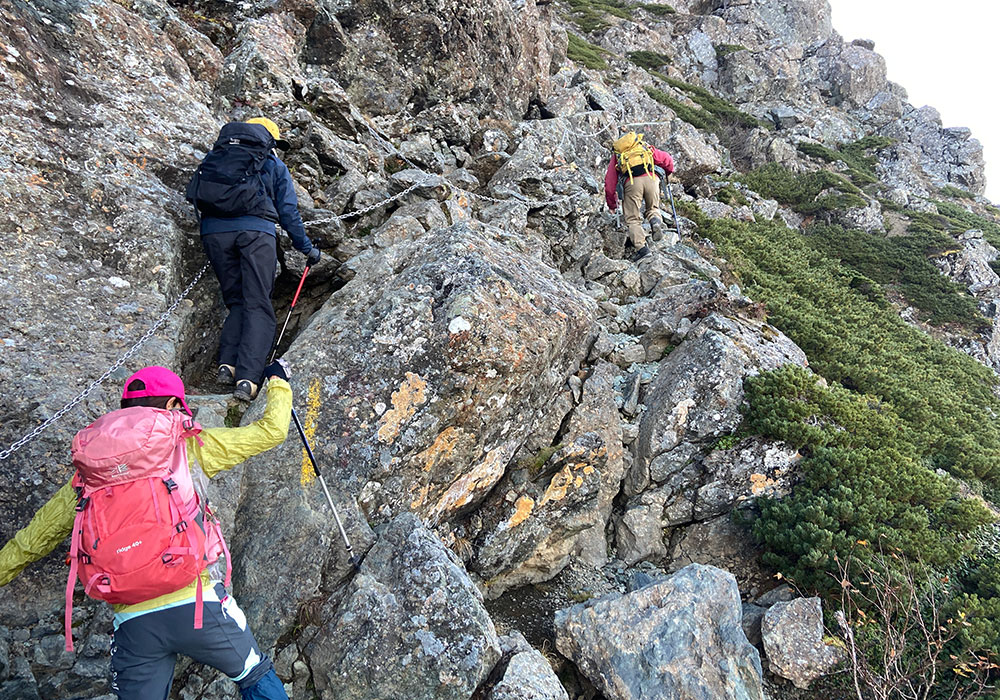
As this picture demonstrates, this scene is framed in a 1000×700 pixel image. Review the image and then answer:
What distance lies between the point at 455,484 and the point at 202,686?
2672 millimetres

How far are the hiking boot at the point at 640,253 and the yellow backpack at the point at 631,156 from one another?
183 centimetres

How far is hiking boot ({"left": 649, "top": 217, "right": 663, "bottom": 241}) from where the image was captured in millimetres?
12945

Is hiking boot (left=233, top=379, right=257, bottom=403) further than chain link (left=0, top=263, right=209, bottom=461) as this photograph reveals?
Yes

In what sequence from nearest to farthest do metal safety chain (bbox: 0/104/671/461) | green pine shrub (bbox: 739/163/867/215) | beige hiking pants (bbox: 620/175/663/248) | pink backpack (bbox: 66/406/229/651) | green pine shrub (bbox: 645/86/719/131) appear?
1. pink backpack (bbox: 66/406/229/651)
2. metal safety chain (bbox: 0/104/671/461)
3. beige hiking pants (bbox: 620/175/663/248)
4. green pine shrub (bbox: 739/163/867/215)
5. green pine shrub (bbox: 645/86/719/131)

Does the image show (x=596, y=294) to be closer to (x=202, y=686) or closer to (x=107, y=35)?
(x=202, y=686)

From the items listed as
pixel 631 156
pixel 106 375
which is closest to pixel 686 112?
pixel 631 156

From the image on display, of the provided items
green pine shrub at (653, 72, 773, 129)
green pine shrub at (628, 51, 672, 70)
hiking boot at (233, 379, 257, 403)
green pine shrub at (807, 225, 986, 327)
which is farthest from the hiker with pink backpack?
green pine shrub at (628, 51, 672, 70)

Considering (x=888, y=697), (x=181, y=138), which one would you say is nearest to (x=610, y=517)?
(x=888, y=697)

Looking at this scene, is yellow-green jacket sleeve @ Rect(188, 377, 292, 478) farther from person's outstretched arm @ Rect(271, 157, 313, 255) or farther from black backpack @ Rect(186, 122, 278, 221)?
person's outstretched arm @ Rect(271, 157, 313, 255)

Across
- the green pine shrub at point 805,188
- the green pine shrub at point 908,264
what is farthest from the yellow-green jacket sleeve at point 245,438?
the green pine shrub at point 805,188

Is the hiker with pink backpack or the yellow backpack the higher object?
the yellow backpack

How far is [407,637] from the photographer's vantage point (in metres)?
4.20

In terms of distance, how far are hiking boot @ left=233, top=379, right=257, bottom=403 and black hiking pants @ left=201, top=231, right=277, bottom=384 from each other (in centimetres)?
13

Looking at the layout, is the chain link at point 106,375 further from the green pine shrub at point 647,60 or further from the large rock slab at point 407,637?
the green pine shrub at point 647,60
